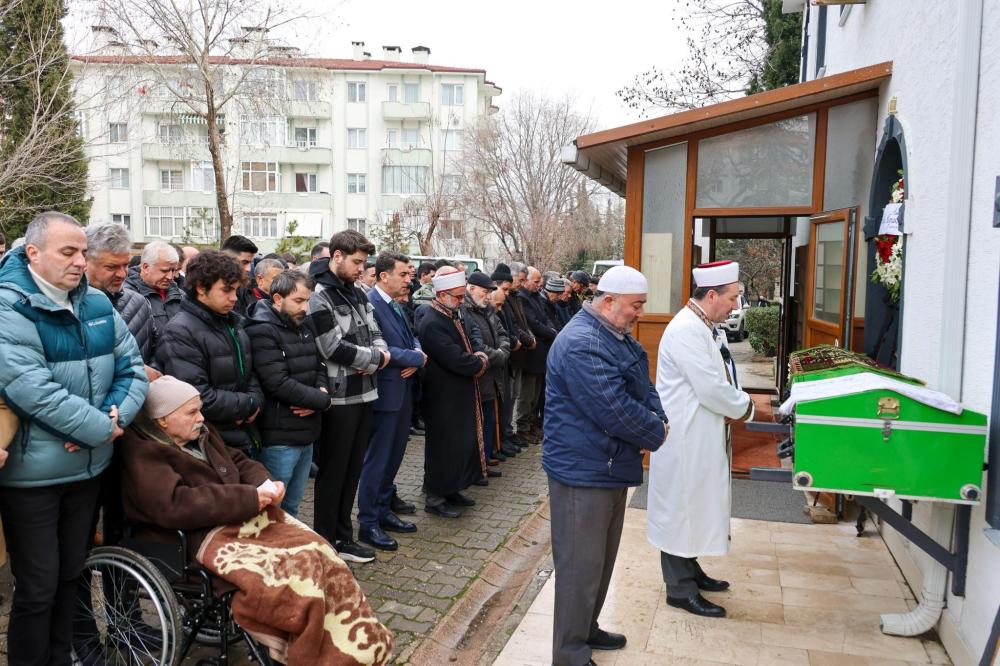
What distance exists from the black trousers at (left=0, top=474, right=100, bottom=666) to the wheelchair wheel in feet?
0.46

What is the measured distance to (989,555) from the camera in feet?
12.0

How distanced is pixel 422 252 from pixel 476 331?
28.3 meters

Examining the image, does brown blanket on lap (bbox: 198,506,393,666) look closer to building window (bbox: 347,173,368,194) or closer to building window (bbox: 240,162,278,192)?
building window (bbox: 240,162,278,192)

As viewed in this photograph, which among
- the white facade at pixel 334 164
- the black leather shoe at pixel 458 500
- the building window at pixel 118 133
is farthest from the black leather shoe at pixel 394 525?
the white facade at pixel 334 164

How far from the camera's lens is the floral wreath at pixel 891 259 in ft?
19.2

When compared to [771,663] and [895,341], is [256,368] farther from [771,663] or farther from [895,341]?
[895,341]

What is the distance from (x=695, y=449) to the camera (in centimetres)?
470

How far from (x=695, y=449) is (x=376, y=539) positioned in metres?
2.43

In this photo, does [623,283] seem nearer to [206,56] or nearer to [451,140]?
[206,56]

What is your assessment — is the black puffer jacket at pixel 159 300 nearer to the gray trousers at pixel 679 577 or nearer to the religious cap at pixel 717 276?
the religious cap at pixel 717 276

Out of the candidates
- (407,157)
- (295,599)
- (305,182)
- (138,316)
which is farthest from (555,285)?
(305,182)

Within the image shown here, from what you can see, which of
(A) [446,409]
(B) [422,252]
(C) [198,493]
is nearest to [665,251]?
(A) [446,409]

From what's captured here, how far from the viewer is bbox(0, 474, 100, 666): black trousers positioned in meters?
3.25

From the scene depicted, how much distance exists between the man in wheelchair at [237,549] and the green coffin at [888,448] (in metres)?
2.33
